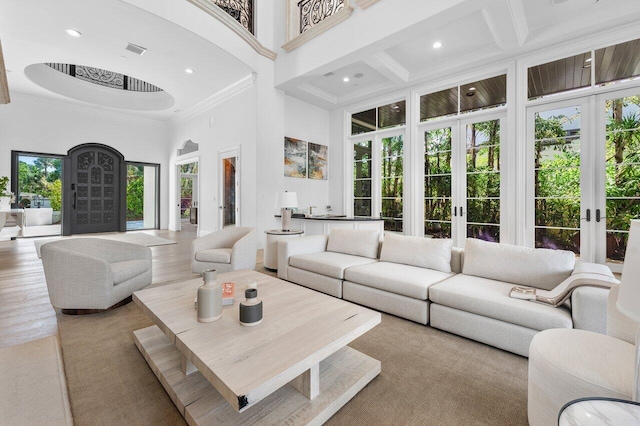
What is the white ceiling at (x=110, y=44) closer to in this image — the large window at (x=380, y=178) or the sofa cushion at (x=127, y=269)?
the large window at (x=380, y=178)

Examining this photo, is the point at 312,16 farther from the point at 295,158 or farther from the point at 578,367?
the point at 578,367

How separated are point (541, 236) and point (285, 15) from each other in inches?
243

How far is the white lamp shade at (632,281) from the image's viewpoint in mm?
811

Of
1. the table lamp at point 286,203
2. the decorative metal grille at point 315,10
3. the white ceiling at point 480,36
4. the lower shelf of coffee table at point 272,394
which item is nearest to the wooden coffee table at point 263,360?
the lower shelf of coffee table at point 272,394

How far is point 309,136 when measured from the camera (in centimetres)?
708

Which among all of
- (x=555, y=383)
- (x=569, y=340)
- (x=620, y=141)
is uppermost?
(x=620, y=141)

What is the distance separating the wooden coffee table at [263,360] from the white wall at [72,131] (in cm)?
826

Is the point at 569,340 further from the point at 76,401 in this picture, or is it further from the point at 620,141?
the point at 620,141

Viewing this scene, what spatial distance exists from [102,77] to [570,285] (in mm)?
10323

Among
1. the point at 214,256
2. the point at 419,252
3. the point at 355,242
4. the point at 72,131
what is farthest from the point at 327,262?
the point at 72,131

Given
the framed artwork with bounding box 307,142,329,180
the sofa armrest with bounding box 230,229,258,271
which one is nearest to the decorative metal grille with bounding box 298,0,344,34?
the framed artwork with bounding box 307,142,329,180

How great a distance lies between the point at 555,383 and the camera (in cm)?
116

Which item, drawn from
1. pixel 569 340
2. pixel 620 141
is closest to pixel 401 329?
pixel 569 340

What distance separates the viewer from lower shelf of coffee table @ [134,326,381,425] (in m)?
1.33
